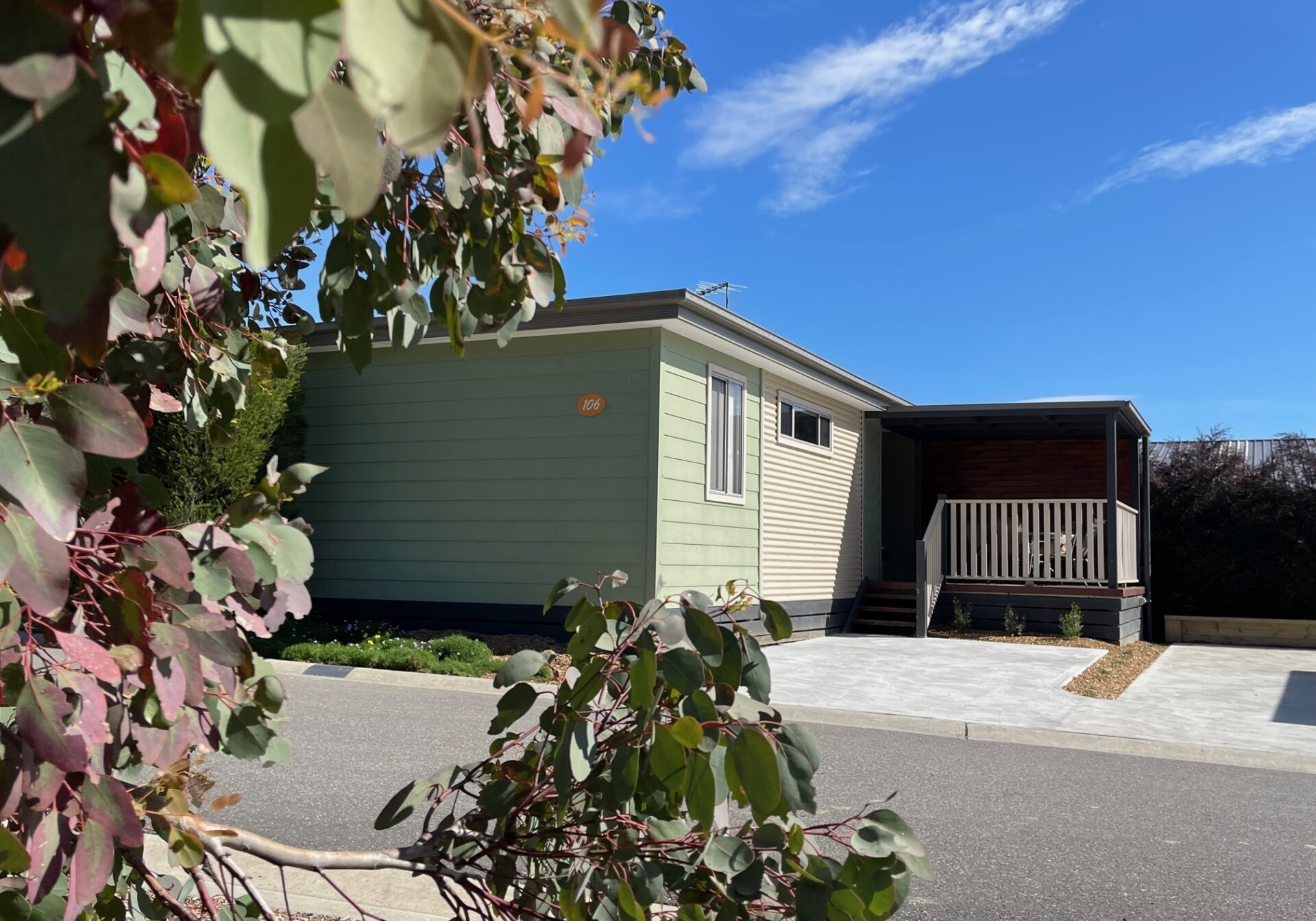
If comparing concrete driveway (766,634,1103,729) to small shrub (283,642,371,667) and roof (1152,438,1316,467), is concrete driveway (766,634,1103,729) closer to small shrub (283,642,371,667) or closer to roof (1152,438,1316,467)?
small shrub (283,642,371,667)

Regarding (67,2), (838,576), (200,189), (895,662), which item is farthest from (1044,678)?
(67,2)

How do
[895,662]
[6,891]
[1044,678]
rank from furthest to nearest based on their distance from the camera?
1. [895,662]
2. [1044,678]
3. [6,891]

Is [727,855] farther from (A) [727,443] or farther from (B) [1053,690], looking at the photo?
(A) [727,443]

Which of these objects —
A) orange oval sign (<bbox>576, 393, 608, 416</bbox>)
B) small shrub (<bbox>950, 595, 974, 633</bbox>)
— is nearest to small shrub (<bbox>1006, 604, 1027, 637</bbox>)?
small shrub (<bbox>950, 595, 974, 633</bbox>)

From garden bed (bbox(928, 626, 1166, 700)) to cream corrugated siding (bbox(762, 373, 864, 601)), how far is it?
1.84m

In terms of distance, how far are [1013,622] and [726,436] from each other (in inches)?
208

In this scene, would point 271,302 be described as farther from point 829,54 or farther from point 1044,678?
point 829,54

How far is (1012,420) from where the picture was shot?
1680cm

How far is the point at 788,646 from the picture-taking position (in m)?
13.1

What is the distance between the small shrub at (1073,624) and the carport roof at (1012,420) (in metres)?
2.90

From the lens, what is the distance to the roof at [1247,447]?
17031 mm

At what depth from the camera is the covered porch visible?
14867mm

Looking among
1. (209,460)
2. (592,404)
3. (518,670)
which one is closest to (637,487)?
(592,404)

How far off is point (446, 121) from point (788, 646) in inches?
515
